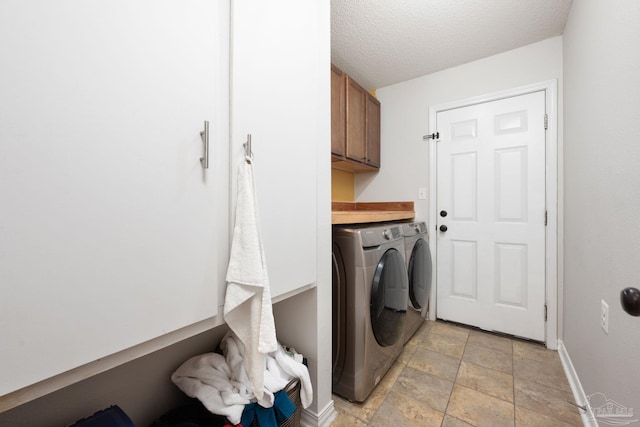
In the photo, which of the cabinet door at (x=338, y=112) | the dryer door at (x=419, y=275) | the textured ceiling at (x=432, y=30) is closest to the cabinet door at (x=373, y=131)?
the textured ceiling at (x=432, y=30)

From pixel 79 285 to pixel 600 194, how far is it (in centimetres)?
189

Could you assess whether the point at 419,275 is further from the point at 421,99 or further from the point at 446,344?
the point at 421,99

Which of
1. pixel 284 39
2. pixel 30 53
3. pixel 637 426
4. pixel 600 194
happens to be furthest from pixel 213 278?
pixel 600 194

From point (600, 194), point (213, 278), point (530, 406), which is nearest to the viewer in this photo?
point (213, 278)

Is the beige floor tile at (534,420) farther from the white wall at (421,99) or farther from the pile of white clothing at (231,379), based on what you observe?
the white wall at (421,99)

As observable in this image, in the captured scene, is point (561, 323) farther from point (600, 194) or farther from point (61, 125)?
point (61, 125)

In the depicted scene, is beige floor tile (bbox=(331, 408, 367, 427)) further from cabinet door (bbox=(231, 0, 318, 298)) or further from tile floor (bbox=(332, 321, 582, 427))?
cabinet door (bbox=(231, 0, 318, 298))

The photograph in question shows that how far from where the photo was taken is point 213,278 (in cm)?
78

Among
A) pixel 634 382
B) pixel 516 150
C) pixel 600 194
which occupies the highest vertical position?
pixel 516 150

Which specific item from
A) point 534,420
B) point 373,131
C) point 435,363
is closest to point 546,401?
point 534,420

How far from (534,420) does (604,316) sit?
0.63 metres

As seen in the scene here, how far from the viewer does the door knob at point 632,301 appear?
1.87 feet

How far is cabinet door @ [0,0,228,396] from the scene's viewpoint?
0.46 m

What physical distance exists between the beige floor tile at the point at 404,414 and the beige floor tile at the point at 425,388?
43mm
